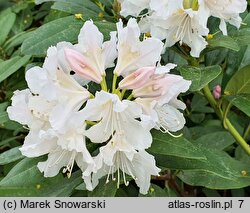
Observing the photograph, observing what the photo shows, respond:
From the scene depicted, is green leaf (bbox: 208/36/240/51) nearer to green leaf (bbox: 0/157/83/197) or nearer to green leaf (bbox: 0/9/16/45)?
green leaf (bbox: 0/157/83/197)

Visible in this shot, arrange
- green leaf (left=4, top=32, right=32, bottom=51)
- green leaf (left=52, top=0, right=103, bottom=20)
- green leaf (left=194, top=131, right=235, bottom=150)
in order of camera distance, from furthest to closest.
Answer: green leaf (left=4, top=32, right=32, bottom=51) → green leaf (left=194, top=131, right=235, bottom=150) → green leaf (left=52, top=0, right=103, bottom=20)

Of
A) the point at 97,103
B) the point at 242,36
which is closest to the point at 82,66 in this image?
the point at 97,103

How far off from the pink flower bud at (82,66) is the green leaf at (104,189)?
0.83 feet

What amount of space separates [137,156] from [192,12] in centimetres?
35

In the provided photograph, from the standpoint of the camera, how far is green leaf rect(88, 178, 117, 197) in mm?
1286

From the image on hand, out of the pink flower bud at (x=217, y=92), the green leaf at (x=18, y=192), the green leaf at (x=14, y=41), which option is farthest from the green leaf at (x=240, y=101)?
the green leaf at (x=14, y=41)

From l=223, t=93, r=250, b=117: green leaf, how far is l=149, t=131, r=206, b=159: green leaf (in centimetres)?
24

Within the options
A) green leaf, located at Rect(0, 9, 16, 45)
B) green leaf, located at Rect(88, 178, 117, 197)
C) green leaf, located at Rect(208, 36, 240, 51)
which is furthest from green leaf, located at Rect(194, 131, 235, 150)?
green leaf, located at Rect(0, 9, 16, 45)

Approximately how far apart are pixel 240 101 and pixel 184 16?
0.26 m

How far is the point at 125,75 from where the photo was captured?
1.21 metres

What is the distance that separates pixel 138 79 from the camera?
114 centimetres

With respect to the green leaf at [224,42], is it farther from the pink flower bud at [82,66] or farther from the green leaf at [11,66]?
the green leaf at [11,66]

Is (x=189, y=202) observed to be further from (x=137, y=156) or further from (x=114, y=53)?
(x=114, y=53)

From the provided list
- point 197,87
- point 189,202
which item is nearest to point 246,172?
point 189,202
